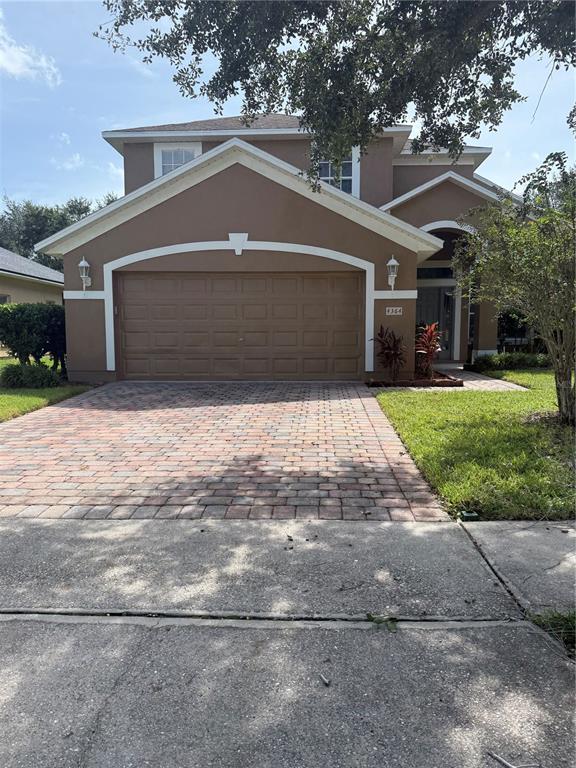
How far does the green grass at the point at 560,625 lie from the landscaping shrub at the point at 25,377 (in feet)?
37.0

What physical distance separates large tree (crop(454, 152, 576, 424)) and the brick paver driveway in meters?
2.48

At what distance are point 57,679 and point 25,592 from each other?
955 mm

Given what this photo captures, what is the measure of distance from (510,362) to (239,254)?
8.18 meters

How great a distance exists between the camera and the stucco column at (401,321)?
12.2 metres

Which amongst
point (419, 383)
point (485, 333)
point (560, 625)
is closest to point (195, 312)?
point (419, 383)

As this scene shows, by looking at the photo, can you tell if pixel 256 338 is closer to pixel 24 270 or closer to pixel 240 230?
pixel 240 230

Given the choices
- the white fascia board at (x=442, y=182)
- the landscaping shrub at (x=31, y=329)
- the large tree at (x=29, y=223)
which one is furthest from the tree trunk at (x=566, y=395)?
the large tree at (x=29, y=223)

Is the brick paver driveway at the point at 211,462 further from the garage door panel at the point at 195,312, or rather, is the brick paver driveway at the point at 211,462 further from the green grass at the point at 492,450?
the garage door panel at the point at 195,312

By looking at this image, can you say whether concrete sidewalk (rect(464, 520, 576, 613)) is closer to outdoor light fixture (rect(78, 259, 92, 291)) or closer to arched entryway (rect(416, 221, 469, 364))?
outdoor light fixture (rect(78, 259, 92, 291))

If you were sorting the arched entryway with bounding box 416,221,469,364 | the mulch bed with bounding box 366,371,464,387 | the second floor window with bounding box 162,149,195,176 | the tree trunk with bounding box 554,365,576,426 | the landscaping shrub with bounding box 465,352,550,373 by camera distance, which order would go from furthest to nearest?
the arched entryway with bounding box 416,221,469,364, the second floor window with bounding box 162,149,195,176, the landscaping shrub with bounding box 465,352,550,373, the mulch bed with bounding box 366,371,464,387, the tree trunk with bounding box 554,365,576,426

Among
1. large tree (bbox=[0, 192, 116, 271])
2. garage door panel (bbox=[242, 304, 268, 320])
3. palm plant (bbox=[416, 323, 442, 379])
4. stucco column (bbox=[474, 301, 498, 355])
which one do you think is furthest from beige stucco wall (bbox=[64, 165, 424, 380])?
large tree (bbox=[0, 192, 116, 271])

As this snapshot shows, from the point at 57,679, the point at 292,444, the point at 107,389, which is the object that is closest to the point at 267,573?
the point at 57,679

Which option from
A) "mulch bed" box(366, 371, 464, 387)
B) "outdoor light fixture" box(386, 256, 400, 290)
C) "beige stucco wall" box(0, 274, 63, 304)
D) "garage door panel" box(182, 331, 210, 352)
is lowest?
"mulch bed" box(366, 371, 464, 387)

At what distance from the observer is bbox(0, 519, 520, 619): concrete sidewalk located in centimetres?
309
